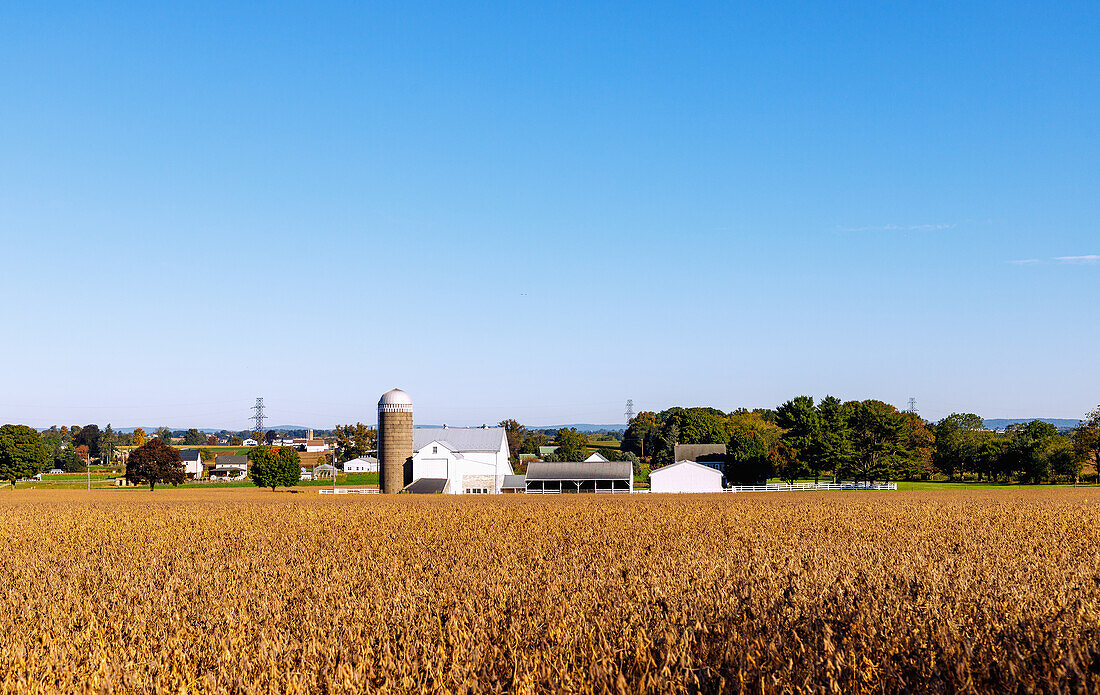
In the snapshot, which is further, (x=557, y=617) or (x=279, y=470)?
(x=279, y=470)

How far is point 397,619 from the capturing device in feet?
28.8

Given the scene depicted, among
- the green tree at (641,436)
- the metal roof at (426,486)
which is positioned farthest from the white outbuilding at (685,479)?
the green tree at (641,436)

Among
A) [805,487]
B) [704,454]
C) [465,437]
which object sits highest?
[465,437]

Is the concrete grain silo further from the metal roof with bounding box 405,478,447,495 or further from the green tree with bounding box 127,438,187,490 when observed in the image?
the green tree with bounding box 127,438,187,490

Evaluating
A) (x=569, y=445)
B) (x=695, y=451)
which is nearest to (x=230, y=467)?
(x=569, y=445)

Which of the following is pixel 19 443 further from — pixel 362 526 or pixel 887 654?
pixel 887 654

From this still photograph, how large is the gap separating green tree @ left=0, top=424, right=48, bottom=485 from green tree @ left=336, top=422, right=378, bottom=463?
79.9 metres

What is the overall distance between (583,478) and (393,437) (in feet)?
58.4

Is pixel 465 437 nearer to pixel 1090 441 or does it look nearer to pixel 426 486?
pixel 426 486

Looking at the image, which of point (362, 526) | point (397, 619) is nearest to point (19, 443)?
point (362, 526)

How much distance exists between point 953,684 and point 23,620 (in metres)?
9.60

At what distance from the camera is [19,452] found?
98.4 metres

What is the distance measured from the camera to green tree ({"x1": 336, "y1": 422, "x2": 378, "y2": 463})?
595 ft

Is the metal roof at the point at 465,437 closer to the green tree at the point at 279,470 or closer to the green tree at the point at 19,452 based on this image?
the green tree at the point at 279,470
